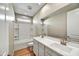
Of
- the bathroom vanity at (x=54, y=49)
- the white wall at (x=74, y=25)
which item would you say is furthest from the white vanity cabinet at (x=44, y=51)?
the white wall at (x=74, y=25)

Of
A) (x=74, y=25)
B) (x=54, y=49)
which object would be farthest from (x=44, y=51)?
(x=74, y=25)

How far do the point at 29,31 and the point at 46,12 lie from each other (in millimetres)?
729

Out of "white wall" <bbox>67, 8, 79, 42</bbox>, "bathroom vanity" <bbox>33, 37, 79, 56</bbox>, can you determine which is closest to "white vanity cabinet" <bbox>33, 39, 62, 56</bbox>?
"bathroom vanity" <bbox>33, 37, 79, 56</bbox>

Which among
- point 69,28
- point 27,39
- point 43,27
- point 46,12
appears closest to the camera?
point 69,28

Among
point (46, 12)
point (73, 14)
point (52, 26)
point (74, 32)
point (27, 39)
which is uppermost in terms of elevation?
point (46, 12)

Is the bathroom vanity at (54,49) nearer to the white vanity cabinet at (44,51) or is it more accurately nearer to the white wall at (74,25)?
the white vanity cabinet at (44,51)

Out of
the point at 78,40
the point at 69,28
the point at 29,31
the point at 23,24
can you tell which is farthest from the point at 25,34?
the point at 78,40

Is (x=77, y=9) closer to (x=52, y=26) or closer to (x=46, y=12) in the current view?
(x=52, y=26)

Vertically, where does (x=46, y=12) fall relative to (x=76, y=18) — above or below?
above

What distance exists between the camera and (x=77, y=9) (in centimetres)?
96

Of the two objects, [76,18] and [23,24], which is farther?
[23,24]

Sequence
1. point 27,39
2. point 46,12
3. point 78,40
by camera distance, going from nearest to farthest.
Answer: point 78,40 → point 27,39 → point 46,12

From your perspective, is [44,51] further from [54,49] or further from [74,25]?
[74,25]

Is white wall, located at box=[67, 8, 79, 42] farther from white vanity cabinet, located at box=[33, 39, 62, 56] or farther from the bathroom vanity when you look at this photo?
white vanity cabinet, located at box=[33, 39, 62, 56]
